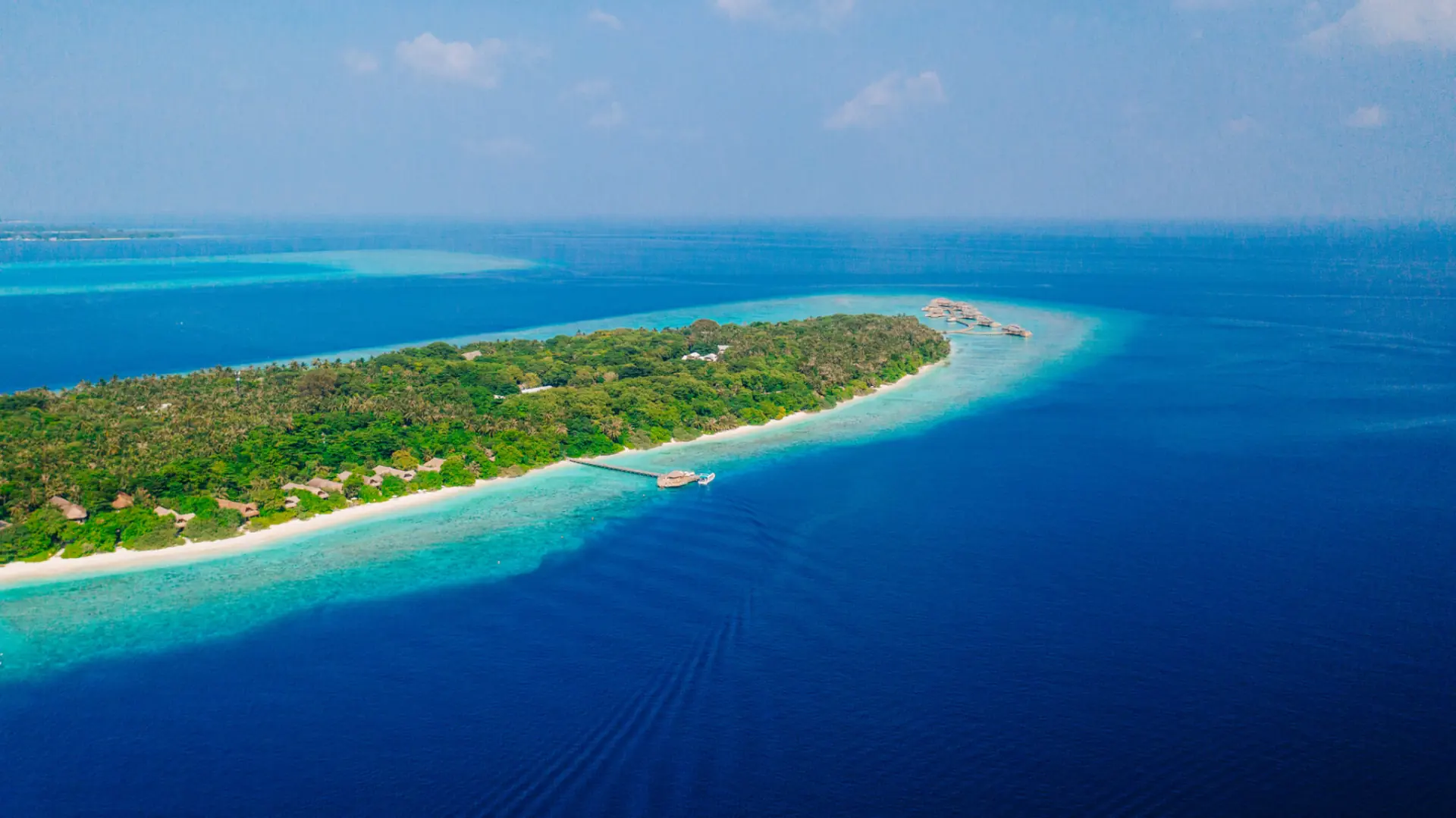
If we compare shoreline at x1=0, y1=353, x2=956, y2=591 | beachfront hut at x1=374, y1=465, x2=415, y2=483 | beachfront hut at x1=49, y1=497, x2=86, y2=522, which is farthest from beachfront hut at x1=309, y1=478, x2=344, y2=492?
beachfront hut at x1=49, y1=497, x2=86, y2=522

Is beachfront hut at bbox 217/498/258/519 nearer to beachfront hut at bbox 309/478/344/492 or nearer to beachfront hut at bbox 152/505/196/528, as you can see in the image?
beachfront hut at bbox 152/505/196/528

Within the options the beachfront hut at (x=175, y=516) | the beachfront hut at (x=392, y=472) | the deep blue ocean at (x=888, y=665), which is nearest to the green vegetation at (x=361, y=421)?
the beachfront hut at (x=175, y=516)

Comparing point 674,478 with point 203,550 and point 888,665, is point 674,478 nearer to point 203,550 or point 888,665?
point 888,665

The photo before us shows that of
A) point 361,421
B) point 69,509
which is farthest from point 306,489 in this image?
point 69,509

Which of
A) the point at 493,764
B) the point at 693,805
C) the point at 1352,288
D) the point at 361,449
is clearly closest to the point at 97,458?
the point at 361,449

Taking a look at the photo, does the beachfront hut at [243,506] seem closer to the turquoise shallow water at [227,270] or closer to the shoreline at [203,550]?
the shoreline at [203,550]
